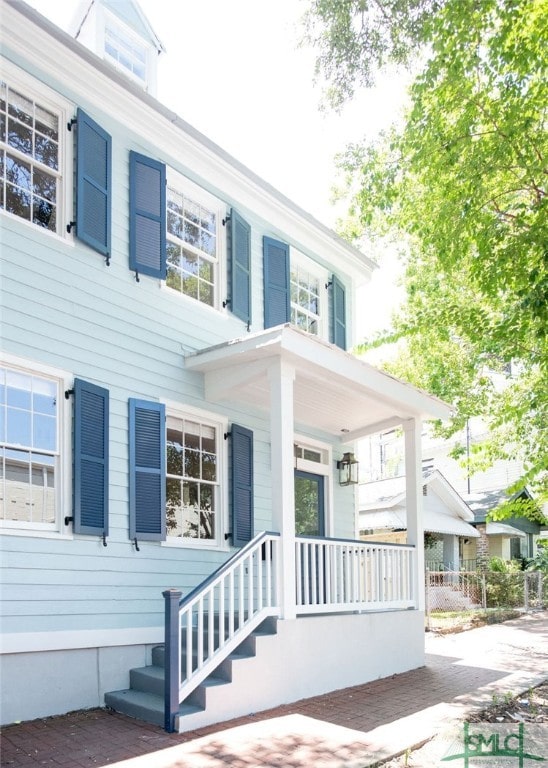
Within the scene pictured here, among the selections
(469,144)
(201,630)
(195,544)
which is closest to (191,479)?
(195,544)

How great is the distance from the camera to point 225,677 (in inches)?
262

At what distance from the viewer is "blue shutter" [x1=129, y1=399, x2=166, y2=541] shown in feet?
24.7

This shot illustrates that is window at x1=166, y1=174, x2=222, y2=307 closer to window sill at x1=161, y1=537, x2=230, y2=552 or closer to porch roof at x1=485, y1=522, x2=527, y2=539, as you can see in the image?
window sill at x1=161, y1=537, x2=230, y2=552

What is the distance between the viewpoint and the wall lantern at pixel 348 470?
1120 centimetres

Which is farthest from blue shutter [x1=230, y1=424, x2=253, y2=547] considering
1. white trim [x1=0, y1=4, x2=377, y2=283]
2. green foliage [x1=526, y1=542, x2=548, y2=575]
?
green foliage [x1=526, y1=542, x2=548, y2=575]

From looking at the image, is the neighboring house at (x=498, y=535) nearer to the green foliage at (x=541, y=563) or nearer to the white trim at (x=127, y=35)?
the green foliage at (x=541, y=563)

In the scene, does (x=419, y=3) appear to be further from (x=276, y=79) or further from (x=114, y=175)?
(x=114, y=175)

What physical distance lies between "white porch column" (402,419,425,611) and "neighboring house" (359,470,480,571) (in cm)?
971

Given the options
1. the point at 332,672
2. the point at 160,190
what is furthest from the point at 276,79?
the point at 332,672

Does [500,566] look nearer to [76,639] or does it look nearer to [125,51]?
[76,639]

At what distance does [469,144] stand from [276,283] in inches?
148

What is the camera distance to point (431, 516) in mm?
21969

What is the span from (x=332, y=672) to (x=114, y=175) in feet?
19.1

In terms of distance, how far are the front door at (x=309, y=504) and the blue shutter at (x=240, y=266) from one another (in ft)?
8.34
